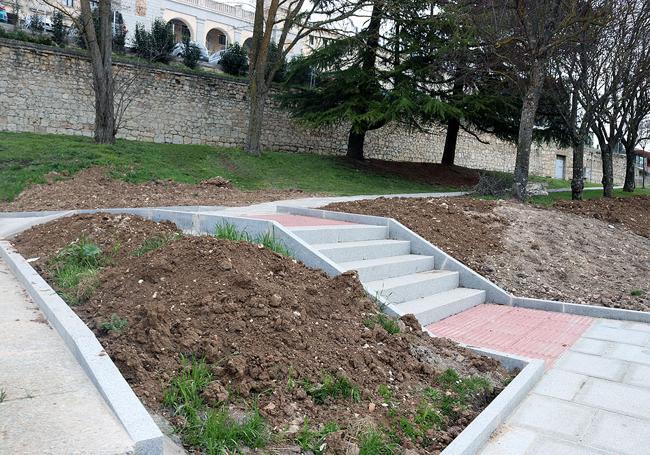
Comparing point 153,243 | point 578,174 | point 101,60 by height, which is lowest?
point 153,243

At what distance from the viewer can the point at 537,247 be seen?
24.5 ft

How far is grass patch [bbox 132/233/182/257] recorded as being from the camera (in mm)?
4902

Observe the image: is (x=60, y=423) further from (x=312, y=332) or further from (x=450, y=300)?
(x=450, y=300)

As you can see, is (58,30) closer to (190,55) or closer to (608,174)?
(190,55)

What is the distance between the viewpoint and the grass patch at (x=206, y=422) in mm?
2500

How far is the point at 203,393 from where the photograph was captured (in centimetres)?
280

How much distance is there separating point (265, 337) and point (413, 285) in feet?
8.33

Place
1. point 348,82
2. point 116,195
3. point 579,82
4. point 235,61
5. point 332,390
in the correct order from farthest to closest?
1. point 235,61
2. point 348,82
3. point 579,82
4. point 116,195
5. point 332,390

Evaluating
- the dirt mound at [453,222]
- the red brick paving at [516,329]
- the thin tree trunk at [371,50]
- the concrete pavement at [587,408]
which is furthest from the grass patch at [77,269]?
the thin tree trunk at [371,50]

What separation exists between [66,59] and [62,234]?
14.9 m

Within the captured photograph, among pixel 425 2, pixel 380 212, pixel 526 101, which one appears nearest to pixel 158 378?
pixel 380 212

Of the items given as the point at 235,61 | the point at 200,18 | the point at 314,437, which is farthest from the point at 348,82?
the point at 200,18

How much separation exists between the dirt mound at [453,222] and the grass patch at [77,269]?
13.0 ft

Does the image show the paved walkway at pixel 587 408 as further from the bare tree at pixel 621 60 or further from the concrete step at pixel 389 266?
the bare tree at pixel 621 60
